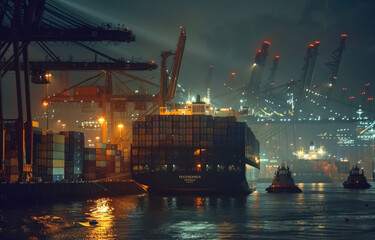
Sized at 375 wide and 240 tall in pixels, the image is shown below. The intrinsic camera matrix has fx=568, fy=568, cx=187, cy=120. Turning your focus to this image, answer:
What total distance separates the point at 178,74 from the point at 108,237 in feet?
236

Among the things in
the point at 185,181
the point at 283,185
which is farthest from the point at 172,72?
the point at 185,181

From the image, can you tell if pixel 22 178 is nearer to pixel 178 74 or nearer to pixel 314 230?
pixel 314 230

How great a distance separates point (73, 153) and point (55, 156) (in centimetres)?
540

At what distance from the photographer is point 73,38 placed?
5431 cm

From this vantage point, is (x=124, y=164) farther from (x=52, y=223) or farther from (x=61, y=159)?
(x=52, y=223)

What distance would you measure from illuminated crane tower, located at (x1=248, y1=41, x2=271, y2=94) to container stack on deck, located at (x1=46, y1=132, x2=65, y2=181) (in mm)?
128130

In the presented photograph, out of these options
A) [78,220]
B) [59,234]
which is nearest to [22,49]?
[78,220]

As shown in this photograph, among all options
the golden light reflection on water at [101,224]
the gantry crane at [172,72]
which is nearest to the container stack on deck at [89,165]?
the gantry crane at [172,72]

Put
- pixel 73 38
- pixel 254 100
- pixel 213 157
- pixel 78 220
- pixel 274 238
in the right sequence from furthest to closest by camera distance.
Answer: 1. pixel 254 100
2. pixel 213 157
3. pixel 73 38
4. pixel 78 220
5. pixel 274 238

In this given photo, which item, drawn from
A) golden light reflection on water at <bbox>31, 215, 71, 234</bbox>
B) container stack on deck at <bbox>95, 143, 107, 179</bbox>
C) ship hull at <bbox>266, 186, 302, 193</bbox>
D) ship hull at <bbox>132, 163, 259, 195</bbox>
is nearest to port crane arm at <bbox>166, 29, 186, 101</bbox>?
container stack on deck at <bbox>95, 143, 107, 179</bbox>

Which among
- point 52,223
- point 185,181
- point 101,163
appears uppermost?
point 101,163

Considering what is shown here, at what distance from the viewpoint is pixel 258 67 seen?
18988 centimetres

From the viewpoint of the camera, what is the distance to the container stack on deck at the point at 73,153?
69981 mm

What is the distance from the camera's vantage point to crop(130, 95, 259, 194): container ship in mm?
73250
